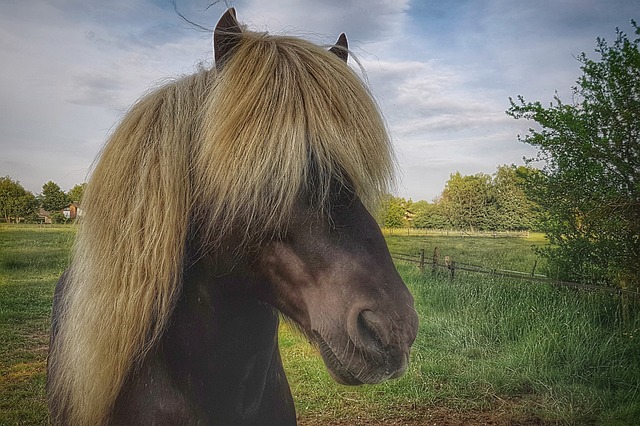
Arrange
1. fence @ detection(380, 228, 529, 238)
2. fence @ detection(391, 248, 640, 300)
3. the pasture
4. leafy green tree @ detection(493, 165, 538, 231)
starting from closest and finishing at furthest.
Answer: the pasture → fence @ detection(391, 248, 640, 300) → leafy green tree @ detection(493, 165, 538, 231) → fence @ detection(380, 228, 529, 238)

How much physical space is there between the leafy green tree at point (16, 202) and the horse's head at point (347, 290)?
181 cm

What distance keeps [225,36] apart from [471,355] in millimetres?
2729

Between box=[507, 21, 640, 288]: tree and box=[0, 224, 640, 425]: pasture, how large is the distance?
18cm

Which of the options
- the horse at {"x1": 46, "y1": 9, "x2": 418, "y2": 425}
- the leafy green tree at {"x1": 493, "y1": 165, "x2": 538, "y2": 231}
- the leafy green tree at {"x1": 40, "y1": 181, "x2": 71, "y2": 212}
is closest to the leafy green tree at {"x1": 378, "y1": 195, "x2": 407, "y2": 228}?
the horse at {"x1": 46, "y1": 9, "x2": 418, "y2": 425}

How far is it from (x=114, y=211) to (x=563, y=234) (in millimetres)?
2933

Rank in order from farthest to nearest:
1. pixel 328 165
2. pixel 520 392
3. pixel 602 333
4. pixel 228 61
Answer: pixel 602 333 → pixel 520 392 → pixel 228 61 → pixel 328 165

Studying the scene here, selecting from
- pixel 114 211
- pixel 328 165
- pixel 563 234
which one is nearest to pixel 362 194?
pixel 328 165

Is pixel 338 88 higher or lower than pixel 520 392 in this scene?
higher

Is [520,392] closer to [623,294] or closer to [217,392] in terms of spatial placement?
[623,294]

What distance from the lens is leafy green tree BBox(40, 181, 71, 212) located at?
205cm

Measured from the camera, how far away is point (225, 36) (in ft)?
3.27

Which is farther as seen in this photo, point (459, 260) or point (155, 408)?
point (459, 260)

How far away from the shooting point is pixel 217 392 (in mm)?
1008

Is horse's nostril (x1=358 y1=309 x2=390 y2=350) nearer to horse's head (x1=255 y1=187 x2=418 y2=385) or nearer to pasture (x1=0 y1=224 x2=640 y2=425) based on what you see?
horse's head (x1=255 y1=187 x2=418 y2=385)
